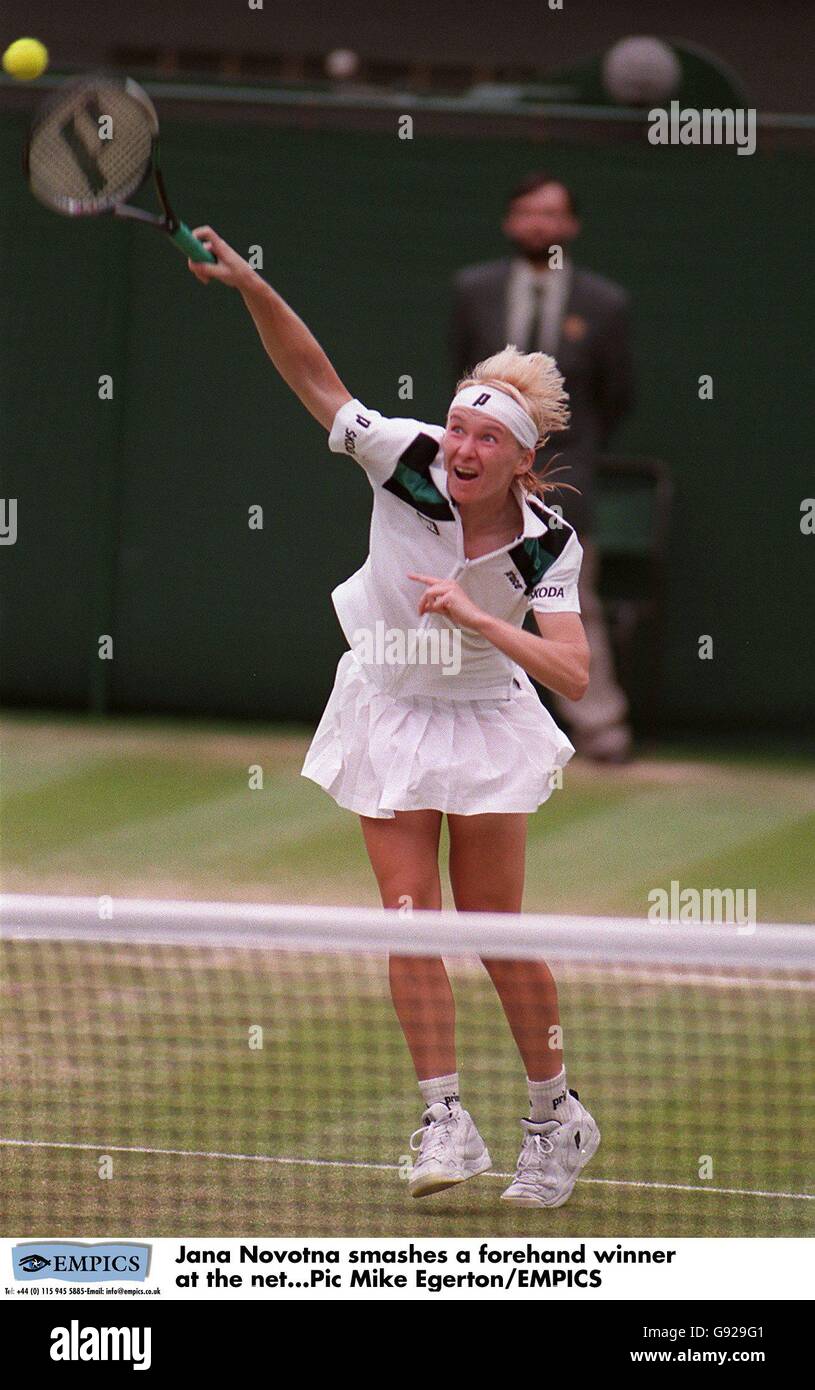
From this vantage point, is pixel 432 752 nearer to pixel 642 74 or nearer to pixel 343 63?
pixel 642 74

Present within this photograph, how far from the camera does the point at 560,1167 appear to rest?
4848 mm

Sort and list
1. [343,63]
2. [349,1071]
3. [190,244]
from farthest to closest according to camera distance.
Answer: [343,63]
[349,1071]
[190,244]

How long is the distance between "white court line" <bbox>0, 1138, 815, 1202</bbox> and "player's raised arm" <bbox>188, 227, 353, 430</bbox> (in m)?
1.56

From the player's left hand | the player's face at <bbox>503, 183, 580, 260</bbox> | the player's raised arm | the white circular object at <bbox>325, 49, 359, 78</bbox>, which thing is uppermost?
the white circular object at <bbox>325, 49, 359, 78</bbox>

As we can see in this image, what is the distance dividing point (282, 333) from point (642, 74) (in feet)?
20.2

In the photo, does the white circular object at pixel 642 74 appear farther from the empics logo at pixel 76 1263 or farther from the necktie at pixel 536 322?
the empics logo at pixel 76 1263

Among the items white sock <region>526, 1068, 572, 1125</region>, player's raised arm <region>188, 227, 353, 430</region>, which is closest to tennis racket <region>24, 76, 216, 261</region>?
player's raised arm <region>188, 227, 353, 430</region>

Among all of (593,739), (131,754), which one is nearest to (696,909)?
(593,739)

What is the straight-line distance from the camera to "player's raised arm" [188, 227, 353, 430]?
15.4 ft

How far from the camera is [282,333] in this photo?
15.8ft

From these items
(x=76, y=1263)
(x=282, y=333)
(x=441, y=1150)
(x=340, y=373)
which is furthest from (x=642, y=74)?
(x=76, y=1263)

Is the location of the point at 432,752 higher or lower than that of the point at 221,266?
lower

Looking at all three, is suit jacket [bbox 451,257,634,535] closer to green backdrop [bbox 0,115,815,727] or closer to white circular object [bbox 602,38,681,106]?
green backdrop [bbox 0,115,815,727]

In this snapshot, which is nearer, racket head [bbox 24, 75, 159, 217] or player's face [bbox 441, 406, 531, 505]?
player's face [bbox 441, 406, 531, 505]
